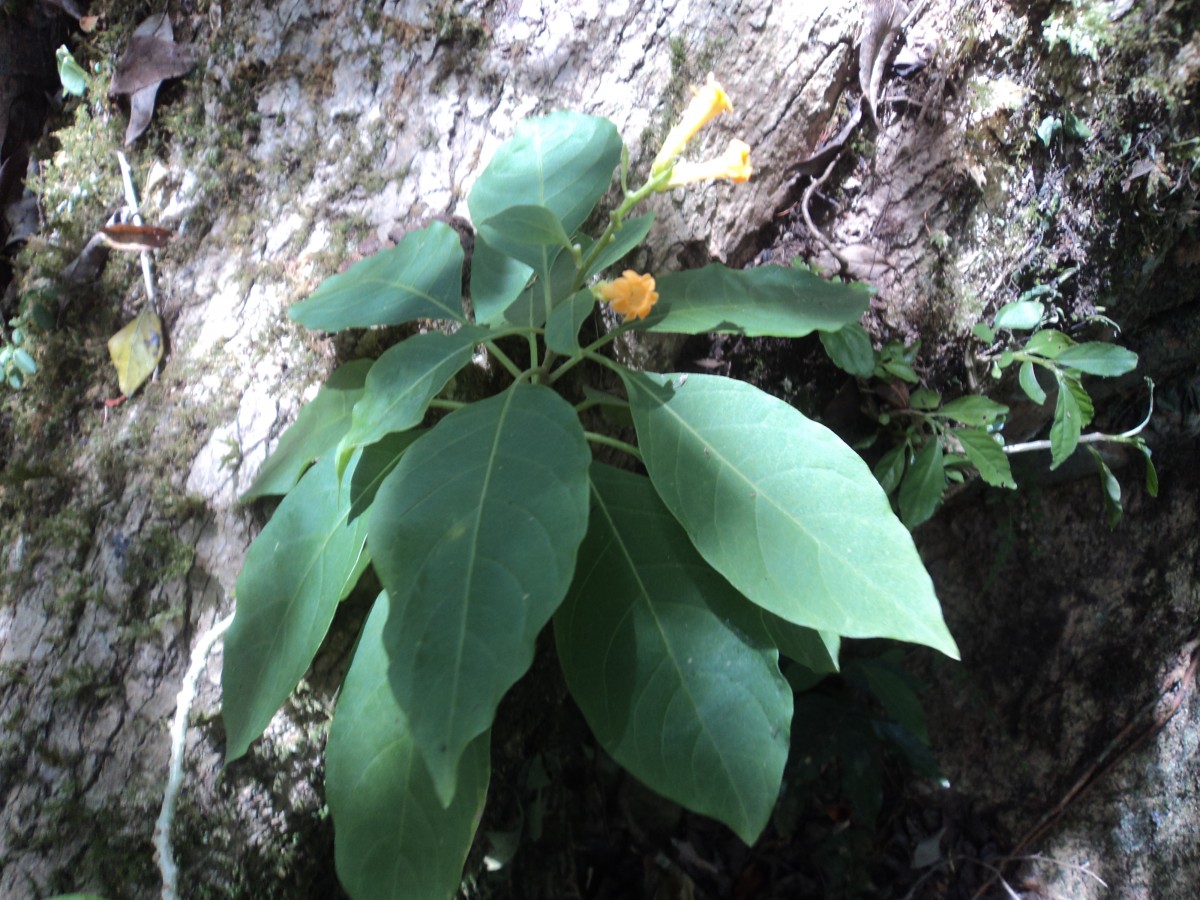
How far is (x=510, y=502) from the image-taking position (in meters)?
0.79

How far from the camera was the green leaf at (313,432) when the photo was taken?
3.33 feet

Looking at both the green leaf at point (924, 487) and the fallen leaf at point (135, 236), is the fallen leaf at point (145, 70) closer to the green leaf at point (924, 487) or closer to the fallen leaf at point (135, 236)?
the fallen leaf at point (135, 236)

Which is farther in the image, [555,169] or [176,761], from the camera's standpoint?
[555,169]

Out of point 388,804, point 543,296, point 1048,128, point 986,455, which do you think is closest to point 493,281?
point 543,296

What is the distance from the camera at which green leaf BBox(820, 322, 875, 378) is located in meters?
1.32

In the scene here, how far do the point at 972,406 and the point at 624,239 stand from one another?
0.84 m

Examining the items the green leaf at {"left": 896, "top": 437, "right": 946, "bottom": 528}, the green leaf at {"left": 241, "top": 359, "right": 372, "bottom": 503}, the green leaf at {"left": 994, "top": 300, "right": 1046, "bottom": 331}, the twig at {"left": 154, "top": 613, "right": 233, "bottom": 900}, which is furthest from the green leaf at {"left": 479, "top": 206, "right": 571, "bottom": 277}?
the green leaf at {"left": 994, "top": 300, "right": 1046, "bottom": 331}

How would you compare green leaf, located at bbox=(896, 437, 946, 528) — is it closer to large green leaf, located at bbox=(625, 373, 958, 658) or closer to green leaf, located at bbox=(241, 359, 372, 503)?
large green leaf, located at bbox=(625, 373, 958, 658)

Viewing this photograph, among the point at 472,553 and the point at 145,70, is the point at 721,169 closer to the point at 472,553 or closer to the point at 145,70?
the point at 472,553

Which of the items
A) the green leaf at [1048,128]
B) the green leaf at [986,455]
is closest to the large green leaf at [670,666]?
the green leaf at [986,455]

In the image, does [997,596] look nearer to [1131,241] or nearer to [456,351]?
[1131,241]

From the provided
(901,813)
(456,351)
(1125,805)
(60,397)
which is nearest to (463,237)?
(456,351)

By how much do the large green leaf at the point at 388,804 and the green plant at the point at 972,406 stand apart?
3.07ft

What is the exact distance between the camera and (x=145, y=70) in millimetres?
1380
